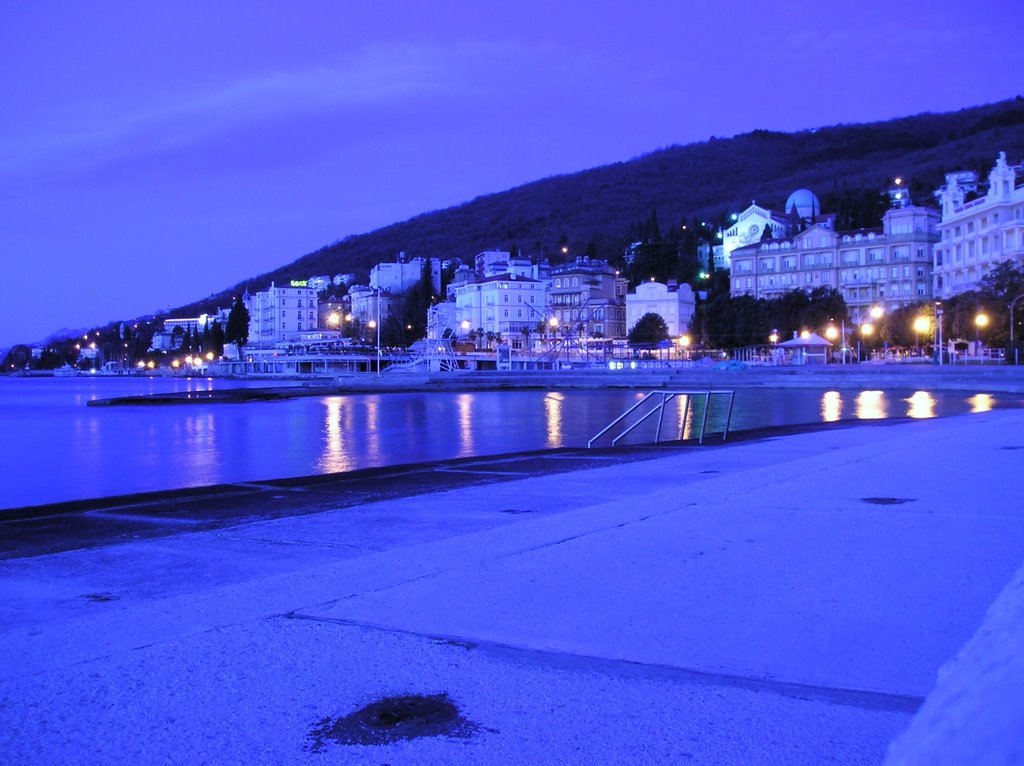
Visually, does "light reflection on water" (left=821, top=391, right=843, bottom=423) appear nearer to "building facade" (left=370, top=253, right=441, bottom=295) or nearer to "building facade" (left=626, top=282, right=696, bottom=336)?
"building facade" (left=626, top=282, right=696, bottom=336)

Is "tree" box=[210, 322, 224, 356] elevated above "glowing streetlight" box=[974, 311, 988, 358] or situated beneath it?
elevated above

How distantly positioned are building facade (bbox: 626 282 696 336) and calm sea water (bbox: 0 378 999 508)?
57.1m

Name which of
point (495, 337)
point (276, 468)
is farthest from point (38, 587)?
point (495, 337)

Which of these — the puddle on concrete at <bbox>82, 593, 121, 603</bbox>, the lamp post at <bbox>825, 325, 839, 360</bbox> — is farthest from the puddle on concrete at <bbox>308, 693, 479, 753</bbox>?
the lamp post at <bbox>825, 325, 839, 360</bbox>

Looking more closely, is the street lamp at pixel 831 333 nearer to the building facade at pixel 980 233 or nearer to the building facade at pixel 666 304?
the building facade at pixel 980 233

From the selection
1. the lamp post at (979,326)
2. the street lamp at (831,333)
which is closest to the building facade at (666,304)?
the street lamp at (831,333)

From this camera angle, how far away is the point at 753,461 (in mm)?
13672

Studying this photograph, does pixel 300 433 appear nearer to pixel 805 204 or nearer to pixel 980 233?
pixel 980 233

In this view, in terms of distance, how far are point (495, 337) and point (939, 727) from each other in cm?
13227

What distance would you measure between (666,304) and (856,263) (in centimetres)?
2479

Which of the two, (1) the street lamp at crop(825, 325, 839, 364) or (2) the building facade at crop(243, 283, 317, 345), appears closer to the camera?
(1) the street lamp at crop(825, 325, 839, 364)

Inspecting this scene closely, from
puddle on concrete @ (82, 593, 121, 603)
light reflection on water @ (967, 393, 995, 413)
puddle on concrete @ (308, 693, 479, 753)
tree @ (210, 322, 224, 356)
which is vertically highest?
tree @ (210, 322, 224, 356)

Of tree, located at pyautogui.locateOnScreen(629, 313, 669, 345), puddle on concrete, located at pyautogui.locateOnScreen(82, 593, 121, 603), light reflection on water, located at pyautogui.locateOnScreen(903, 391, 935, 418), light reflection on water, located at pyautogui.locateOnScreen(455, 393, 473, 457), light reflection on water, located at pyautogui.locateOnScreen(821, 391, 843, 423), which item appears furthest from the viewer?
tree, located at pyautogui.locateOnScreen(629, 313, 669, 345)

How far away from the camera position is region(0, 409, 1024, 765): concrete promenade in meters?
3.04
